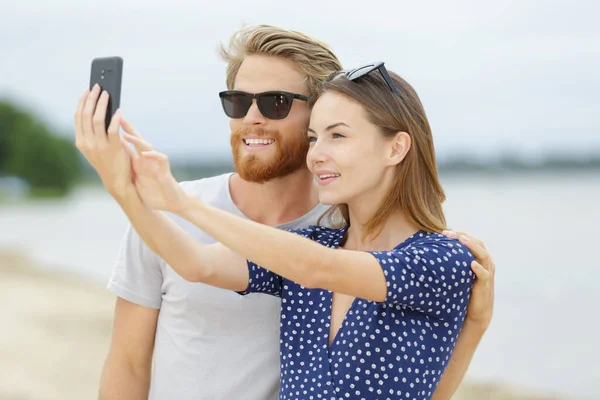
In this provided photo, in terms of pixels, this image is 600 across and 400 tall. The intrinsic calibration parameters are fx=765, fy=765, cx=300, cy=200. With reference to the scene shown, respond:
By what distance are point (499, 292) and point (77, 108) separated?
50.6 feet

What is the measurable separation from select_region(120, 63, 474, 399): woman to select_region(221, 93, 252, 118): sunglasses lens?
0.50 m

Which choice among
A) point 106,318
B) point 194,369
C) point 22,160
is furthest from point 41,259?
point 194,369

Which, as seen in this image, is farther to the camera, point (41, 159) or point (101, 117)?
point (41, 159)

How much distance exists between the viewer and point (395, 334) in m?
2.67

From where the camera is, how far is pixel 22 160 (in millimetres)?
41938

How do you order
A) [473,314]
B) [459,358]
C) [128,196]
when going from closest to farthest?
1. [128,196]
2. [473,314]
3. [459,358]

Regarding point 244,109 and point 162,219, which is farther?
point 244,109

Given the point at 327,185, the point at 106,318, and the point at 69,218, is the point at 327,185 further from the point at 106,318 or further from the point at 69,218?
the point at 69,218

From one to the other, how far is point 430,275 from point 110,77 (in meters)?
1.24

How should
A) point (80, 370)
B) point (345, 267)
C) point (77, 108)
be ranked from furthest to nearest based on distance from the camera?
point (80, 370) < point (345, 267) < point (77, 108)

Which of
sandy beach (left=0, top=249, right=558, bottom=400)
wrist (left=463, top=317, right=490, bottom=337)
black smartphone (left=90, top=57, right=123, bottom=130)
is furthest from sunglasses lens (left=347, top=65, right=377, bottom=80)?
sandy beach (left=0, top=249, right=558, bottom=400)

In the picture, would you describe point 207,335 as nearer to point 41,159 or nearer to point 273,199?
point 273,199

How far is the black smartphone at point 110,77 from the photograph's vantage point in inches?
90.2

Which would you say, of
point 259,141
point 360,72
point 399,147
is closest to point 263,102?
point 259,141
